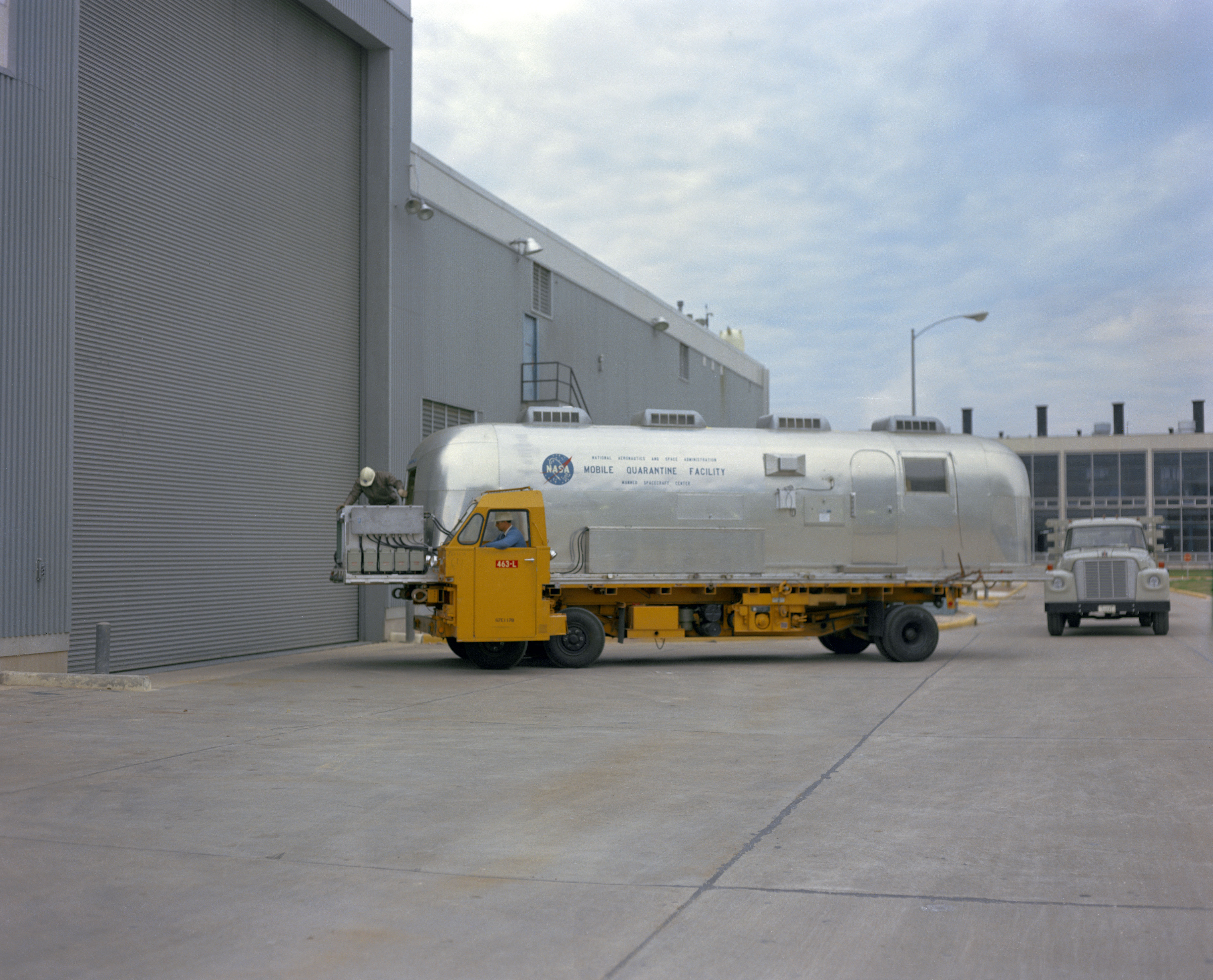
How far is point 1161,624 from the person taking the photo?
982 inches

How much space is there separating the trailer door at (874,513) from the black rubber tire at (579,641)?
463 centimetres

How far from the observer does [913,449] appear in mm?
20391

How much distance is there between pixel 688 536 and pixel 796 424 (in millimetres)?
3104

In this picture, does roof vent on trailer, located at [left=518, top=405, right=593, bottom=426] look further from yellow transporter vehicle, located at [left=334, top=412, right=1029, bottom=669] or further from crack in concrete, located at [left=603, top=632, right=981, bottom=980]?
crack in concrete, located at [left=603, top=632, right=981, bottom=980]

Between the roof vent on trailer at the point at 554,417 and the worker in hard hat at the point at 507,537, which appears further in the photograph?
the roof vent on trailer at the point at 554,417

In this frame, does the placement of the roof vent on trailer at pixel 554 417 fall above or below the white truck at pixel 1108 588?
above

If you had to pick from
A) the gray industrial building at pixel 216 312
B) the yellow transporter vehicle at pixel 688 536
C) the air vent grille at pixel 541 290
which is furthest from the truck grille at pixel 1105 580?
the air vent grille at pixel 541 290

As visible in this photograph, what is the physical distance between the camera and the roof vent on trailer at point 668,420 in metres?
20.0

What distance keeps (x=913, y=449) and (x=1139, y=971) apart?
639 inches

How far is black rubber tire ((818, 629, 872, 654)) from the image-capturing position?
70.4ft

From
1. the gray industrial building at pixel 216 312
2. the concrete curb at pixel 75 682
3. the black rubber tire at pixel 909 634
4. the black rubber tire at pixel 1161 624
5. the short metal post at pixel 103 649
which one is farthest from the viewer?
the black rubber tire at pixel 1161 624

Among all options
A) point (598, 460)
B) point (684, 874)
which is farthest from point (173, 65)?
point (684, 874)

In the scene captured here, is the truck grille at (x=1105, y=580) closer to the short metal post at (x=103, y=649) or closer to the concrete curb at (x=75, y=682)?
the concrete curb at (x=75, y=682)

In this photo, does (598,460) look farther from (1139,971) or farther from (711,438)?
(1139,971)
